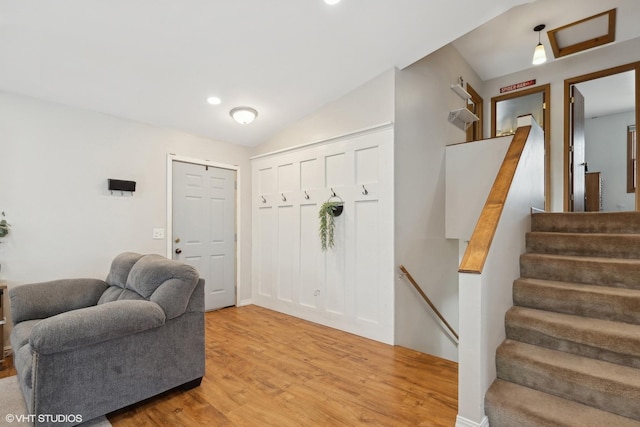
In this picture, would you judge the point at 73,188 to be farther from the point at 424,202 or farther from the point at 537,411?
the point at 537,411

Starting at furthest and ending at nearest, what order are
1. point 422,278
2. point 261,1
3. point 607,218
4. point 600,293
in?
point 422,278, point 607,218, point 261,1, point 600,293

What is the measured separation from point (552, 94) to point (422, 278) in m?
3.77

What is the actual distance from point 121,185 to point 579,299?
4.48 metres

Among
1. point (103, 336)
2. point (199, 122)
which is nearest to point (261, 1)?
point (199, 122)

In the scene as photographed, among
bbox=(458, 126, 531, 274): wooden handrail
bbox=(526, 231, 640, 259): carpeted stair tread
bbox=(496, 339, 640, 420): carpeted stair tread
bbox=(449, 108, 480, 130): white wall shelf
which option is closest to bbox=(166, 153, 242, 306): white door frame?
bbox=(449, 108, 480, 130): white wall shelf

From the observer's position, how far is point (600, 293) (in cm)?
209

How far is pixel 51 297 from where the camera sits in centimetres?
261

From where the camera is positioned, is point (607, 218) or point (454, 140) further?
point (454, 140)

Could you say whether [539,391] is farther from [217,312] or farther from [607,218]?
[217,312]

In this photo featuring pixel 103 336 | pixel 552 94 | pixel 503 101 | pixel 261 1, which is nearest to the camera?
pixel 103 336

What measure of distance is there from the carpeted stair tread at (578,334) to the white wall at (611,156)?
5.90 metres

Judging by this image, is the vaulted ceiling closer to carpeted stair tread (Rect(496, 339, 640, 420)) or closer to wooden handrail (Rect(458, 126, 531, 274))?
wooden handrail (Rect(458, 126, 531, 274))

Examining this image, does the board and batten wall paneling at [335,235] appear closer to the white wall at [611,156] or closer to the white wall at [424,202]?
the white wall at [424,202]

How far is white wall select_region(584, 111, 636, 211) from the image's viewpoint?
611 centimetres
